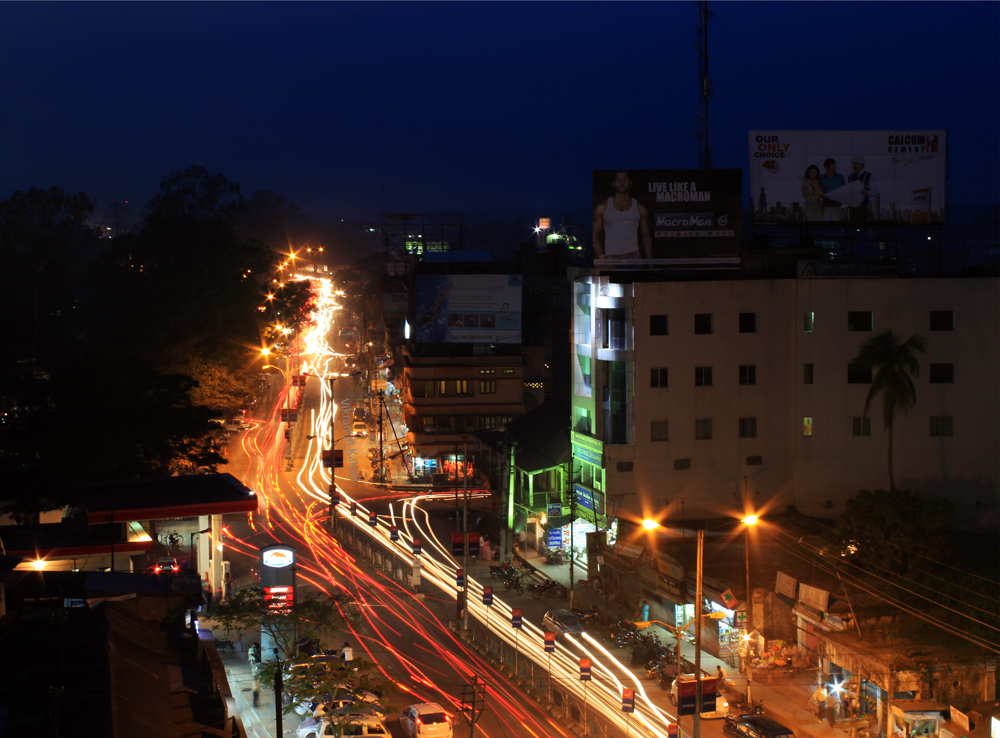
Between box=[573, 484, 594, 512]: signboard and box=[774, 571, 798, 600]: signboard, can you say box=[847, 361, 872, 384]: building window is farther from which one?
box=[774, 571, 798, 600]: signboard

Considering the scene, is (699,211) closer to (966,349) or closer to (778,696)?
(966,349)

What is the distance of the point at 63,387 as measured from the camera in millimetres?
32719

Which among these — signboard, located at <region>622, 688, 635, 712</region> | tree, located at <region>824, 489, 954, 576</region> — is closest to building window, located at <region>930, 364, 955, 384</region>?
tree, located at <region>824, 489, 954, 576</region>

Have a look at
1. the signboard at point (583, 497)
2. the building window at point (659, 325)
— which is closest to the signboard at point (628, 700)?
the signboard at point (583, 497)

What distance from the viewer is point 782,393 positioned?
122 feet

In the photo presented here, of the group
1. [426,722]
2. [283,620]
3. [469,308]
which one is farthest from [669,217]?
[426,722]

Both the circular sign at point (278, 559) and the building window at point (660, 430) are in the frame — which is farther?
the building window at point (660, 430)

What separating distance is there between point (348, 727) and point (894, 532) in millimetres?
16977

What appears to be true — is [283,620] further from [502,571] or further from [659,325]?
[659,325]

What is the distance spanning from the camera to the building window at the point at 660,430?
3631cm

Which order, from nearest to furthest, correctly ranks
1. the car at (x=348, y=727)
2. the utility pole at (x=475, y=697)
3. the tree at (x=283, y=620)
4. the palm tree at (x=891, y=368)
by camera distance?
the car at (x=348, y=727)
the utility pole at (x=475, y=697)
the tree at (x=283, y=620)
the palm tree at (x=891, y=368)

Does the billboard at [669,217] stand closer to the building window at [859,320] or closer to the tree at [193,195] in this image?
the building window at [859,320]

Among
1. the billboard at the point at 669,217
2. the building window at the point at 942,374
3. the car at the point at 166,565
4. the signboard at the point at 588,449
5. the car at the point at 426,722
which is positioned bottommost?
the car at the point at 426,722

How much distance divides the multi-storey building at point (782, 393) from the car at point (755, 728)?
565 inches
